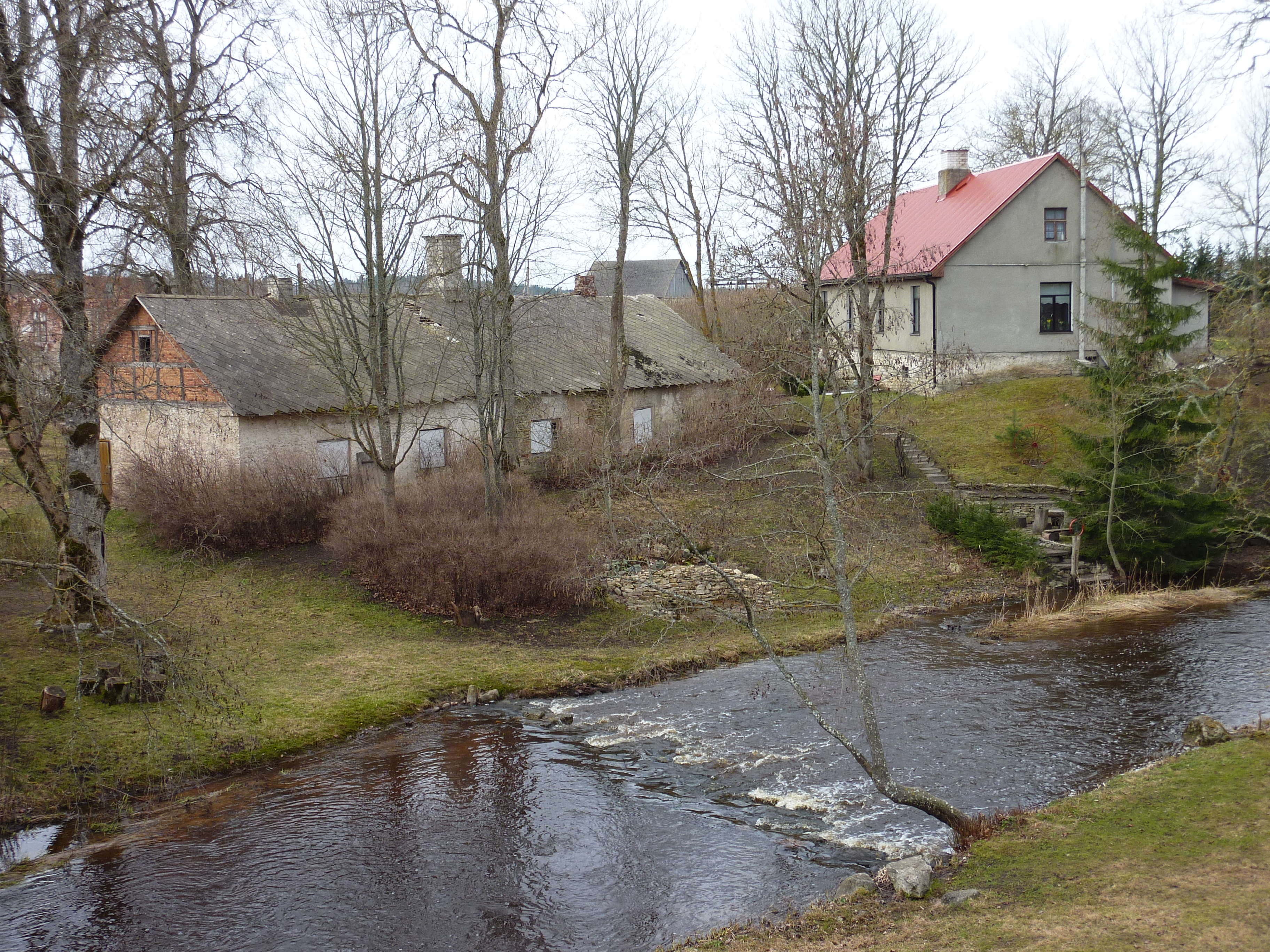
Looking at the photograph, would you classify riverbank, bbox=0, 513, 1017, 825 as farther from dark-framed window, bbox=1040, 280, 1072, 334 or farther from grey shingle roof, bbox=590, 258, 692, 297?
grey shingle roof, bbox=590, 258, 692, 297

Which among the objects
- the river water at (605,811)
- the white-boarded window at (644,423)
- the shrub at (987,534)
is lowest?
the river water at (605,811)

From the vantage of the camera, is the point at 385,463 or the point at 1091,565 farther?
the point at 1091,565

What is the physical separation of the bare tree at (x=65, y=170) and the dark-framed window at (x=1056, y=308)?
2801 cm

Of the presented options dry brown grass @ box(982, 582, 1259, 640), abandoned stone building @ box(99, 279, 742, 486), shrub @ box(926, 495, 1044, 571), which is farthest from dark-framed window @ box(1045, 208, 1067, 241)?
dry brown grass @ box(982, 582, 1259, 640)

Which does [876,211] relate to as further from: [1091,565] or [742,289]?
[742,289]

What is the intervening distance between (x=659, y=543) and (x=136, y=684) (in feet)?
35.2

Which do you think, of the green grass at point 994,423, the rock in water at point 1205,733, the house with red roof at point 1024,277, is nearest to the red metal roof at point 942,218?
the house with red roof at point 1024,277

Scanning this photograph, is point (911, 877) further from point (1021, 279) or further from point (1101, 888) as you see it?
point (1021, 279)

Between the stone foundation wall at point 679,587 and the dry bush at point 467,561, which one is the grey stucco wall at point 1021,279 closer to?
the stone foundation wall at point 679,587

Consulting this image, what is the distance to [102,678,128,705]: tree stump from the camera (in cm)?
1205

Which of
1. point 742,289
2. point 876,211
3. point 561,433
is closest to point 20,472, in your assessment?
point 561,433

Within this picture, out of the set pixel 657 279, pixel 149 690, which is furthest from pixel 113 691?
pixel 657 279

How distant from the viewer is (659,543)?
66.2 feet

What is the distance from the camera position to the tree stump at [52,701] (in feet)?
37.6
